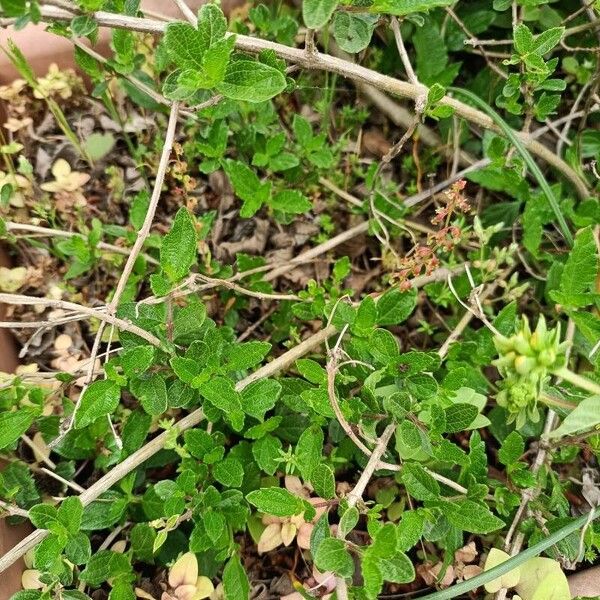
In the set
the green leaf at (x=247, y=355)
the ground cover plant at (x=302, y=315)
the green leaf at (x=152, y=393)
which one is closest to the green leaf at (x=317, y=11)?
the ground cover plant at (x=302, y=315)

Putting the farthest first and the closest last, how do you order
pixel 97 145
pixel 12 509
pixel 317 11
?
pixel 97 145, pixel 12 509, pixel 317 11

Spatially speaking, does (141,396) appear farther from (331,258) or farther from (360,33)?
(360,33)

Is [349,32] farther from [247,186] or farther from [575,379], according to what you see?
[575,379]

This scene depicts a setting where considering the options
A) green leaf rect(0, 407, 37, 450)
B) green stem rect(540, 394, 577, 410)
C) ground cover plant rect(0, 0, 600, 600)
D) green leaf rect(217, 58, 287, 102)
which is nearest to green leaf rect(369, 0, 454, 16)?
ground cover plant rect(0, 0, 600, 600)

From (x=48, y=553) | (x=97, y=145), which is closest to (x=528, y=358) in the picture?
(x=48, y=553)

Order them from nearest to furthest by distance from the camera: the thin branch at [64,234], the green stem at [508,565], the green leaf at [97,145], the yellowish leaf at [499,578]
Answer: the green stem at [508,565]
the yellowish leaf at [499,578]
the thin branch at [64,234]
the green leaf at [97,145]

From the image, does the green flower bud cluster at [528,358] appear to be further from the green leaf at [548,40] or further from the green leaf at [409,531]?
the green leaf at [548,40]
